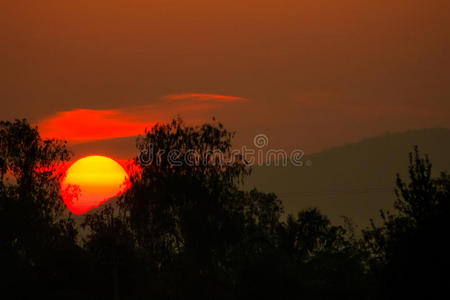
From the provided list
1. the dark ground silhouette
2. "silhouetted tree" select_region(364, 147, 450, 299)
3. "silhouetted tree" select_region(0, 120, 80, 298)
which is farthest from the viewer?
"silhouetted tree" select_region(0, 120, 80, 298)

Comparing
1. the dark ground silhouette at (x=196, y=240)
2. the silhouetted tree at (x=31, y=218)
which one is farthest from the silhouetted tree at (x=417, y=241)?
the silhouetted tree at (x=31, y=218)

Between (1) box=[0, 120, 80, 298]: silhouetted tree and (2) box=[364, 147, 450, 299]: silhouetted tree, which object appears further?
(1) box=[0, 120, 80, 298]: silhouetted tree

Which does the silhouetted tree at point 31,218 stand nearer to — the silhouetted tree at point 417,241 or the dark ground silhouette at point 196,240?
the dark ground silhouette at point 196,240

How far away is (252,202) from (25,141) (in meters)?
26.1

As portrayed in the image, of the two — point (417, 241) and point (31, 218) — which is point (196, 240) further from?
point (417, 241)

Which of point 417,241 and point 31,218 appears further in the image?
point 31,218

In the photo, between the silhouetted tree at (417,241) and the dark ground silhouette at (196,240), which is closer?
the silhouetted tree at (417,241)

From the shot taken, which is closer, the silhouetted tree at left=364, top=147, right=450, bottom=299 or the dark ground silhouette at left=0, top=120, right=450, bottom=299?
the silhouetted tree at left=364, top=147, right=450, bottom=299

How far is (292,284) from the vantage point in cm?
4594

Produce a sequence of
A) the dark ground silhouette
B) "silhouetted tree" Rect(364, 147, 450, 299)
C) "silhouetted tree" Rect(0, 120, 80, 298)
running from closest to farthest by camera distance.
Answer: "silhouetted tree" Rect(364, 147, 450, 299) < the dark ground silhouette < "silhouetted tree" Rect(0, 120, 80, 298)

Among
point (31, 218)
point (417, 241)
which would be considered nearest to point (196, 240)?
point (31, 218)

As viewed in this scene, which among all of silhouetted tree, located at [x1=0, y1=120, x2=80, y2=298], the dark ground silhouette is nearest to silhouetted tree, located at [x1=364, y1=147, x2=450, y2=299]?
the dark ground silhouette

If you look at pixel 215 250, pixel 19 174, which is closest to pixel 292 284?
pixel 215 250

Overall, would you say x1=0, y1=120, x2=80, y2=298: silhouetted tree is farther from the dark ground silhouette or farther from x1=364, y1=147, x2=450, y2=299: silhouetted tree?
x1=364, y1=147, x2=450, y2=299: silhouetted tree
